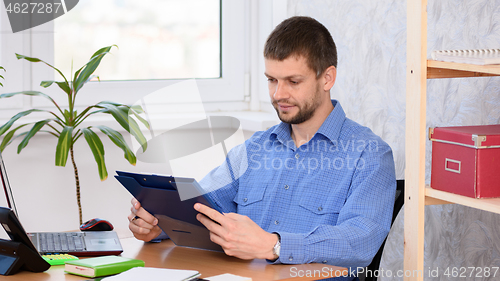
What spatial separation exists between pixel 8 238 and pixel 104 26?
5.65 feet

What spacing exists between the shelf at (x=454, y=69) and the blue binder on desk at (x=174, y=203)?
64 cm

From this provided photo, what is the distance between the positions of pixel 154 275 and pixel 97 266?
144mm

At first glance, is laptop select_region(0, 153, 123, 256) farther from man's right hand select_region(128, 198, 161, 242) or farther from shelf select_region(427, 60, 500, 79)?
shelf select_region(427, 60, 500, 79)

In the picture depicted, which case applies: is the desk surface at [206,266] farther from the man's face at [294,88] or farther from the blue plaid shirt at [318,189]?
the man's face at [294,88]

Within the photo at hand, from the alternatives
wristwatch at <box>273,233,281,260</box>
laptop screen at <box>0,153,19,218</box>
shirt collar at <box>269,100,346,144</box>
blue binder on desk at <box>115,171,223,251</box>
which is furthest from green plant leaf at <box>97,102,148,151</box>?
wristwatch at <box>273,233,281,260</box>

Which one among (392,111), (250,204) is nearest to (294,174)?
(250,204)

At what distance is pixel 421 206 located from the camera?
1.38 m

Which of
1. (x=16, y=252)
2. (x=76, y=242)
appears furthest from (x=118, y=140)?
(x=16, y=252)

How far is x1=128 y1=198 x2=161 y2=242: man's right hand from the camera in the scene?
1.43 m

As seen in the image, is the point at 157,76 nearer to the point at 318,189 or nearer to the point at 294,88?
the point at 294,88

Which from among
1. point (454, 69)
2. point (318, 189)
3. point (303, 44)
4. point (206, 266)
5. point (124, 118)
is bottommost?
point (206, 266)

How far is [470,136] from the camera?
47.7 inches

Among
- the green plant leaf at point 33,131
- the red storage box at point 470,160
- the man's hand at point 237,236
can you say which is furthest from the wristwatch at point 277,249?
the green plant leaf at point 33,131

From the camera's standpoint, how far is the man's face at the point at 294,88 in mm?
1626
